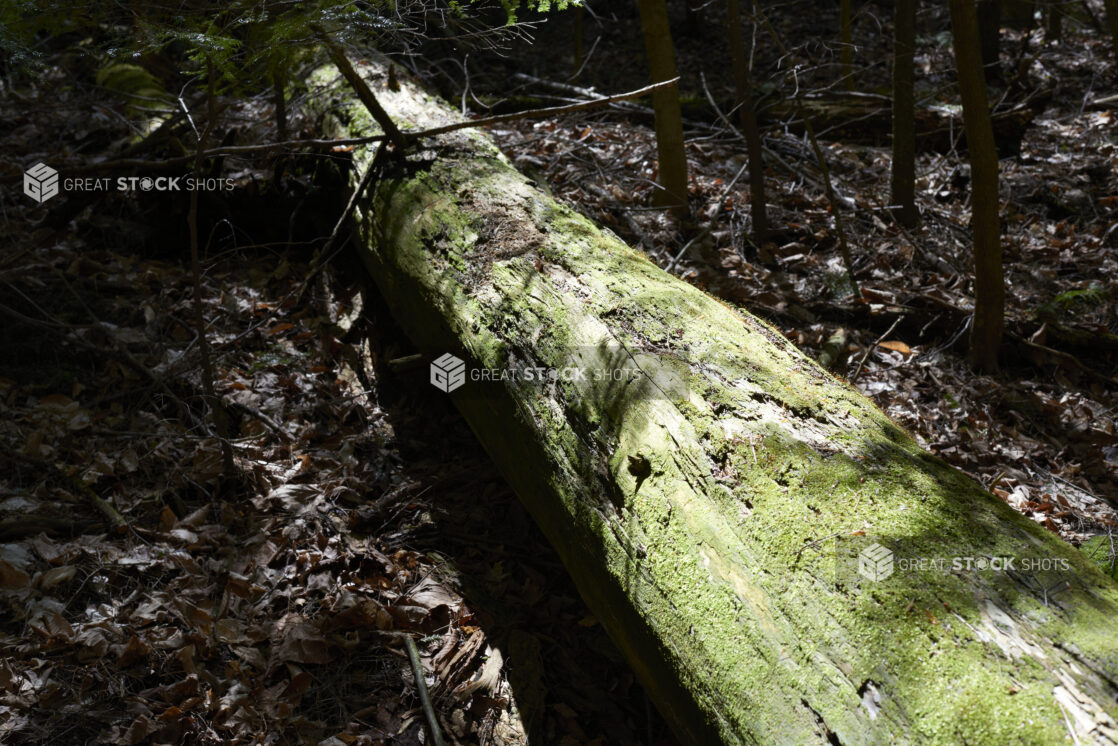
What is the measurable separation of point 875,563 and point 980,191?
3.23 meters

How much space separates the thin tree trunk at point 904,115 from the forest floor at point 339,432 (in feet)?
0.67

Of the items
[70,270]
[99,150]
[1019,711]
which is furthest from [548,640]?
[99,150]

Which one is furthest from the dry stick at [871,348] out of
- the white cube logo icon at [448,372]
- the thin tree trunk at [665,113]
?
the white cube logo icon at [448,372]

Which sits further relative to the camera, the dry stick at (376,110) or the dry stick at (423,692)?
the dry stick at (376,110)

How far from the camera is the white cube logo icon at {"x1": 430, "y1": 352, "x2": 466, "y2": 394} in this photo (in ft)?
11.0

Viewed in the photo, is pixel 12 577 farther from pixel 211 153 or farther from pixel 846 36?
pixel 846 36

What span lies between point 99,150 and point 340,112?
2.45 m

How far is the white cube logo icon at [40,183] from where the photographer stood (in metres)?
5.11

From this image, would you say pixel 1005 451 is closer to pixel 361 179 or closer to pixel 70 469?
pixel 361 179

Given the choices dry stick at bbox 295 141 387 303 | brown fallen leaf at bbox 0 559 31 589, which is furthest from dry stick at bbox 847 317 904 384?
brown fallen leaf at bbox 0 559 31 589

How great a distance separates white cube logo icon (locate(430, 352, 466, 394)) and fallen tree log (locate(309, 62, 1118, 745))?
0.02 m

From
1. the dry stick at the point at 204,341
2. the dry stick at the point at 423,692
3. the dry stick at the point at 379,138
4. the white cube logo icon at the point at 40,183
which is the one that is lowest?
the white cube logo icon at the point at 40,183

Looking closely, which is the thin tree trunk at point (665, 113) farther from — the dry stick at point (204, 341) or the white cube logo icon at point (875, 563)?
the white cube logo icon at point (875, 563)

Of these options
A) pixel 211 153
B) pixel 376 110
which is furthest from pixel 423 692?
pixel 376 110
